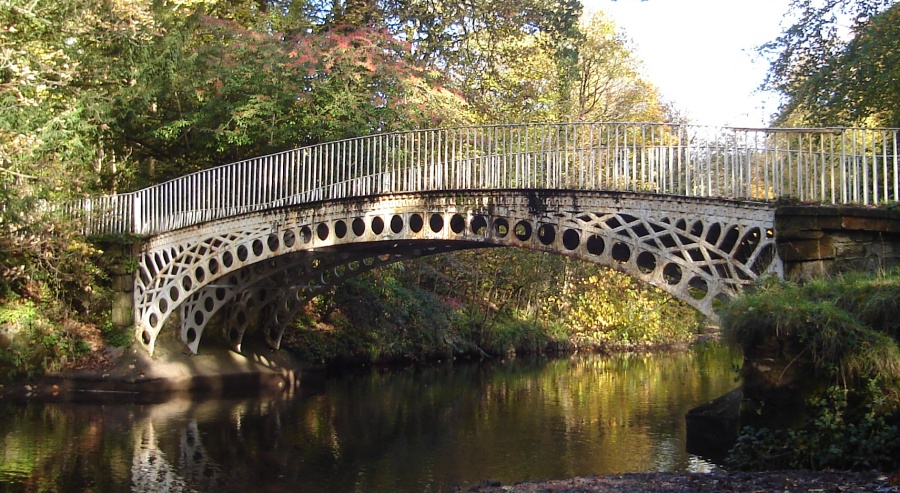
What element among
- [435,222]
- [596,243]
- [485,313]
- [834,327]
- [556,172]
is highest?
[556,172]

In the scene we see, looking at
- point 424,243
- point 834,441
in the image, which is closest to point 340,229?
point 424,243

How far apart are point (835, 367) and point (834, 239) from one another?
127 inches

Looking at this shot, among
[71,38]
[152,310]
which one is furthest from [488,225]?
[71,38]

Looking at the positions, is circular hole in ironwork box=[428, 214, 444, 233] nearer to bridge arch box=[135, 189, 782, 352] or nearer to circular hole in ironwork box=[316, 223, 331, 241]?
bridge arch box=[135, 189, 782, 352]

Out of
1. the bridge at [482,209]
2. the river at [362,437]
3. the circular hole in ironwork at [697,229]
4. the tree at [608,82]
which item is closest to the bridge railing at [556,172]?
the bridge at [482,209]

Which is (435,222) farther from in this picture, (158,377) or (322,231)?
(158,377)

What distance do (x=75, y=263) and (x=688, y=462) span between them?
1672 centimetres

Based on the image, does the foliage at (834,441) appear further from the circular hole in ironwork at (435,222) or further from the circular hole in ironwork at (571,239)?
the circular hole in ironwork at (435,222)

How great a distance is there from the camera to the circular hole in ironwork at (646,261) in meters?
15.7

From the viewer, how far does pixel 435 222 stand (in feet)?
61.9

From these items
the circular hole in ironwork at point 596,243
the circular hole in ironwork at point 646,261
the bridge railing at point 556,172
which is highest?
the bridge railing at point 556,172

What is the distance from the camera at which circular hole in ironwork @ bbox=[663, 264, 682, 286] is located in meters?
15.4

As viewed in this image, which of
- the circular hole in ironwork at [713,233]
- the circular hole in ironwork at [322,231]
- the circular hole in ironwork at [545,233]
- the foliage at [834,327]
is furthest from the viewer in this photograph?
the circular hole in ironwork at [322,231]

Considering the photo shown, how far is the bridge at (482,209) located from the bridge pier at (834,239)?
0.26 meters
